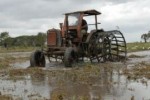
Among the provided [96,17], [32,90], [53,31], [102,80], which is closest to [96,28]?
[96,17]

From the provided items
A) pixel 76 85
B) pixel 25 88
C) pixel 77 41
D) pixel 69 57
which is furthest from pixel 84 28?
pixel 25 88

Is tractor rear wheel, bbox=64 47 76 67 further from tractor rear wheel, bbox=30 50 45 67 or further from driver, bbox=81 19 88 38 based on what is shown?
driver, bbox=81 19 88 38

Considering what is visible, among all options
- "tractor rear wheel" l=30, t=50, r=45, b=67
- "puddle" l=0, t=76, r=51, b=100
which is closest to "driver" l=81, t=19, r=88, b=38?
"tractor rear wheel" l=30, t=50, r=45, b=67

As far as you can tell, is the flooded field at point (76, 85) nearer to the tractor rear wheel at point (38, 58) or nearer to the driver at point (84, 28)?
the tractor rear wheel at point (38, 58)

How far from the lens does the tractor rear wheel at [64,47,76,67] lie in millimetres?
21742

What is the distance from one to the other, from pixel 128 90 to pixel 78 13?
474 inches

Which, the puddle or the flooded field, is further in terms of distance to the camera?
the puddle

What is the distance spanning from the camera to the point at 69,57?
2183cm

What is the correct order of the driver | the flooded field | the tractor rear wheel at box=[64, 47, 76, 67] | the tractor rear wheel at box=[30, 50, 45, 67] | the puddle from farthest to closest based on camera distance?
the driver, the tractor rear wheel at box=[30, 50, 45, 67], the tractor rear wheel at box=[64, 47, 76, 67], the puddle, the flooded field

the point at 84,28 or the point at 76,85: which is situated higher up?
the point at 84,28

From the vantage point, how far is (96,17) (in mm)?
25719

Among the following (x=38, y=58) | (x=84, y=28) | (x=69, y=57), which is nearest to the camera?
(x=69, y=57)

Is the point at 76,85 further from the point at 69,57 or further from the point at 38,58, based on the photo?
the point at 38,58

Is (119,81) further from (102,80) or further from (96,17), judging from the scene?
(96,17)
